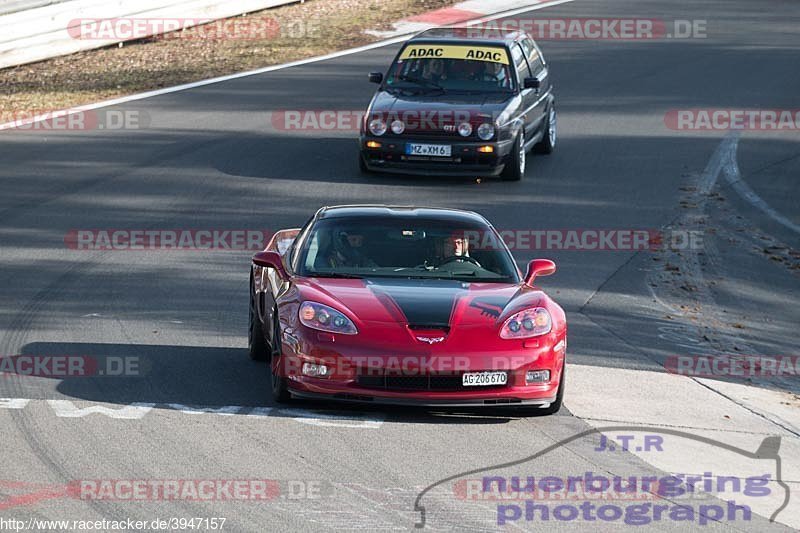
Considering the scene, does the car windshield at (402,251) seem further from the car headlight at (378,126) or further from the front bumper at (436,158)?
the car headlight at (378,126)

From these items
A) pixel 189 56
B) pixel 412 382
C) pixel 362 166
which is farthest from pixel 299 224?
pixel 189 56

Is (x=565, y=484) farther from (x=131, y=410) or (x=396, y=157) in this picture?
(x=396, y=157)

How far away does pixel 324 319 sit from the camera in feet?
29.6

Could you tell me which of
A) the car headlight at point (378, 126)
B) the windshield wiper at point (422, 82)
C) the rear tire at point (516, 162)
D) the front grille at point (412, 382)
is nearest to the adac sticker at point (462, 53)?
the windshield wiper at point (422, 82)

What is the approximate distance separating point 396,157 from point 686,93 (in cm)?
882

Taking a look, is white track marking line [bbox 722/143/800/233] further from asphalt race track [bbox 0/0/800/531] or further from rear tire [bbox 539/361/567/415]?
rear tire [bbox 539/361/567/415]

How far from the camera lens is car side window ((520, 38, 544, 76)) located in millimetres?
20263

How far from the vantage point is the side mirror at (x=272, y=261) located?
32.3 ft

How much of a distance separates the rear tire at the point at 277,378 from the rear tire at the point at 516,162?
9676mm

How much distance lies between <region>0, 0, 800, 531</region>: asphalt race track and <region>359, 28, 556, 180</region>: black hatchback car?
386 millimetres

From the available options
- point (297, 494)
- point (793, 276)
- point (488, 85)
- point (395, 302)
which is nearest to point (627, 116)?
point (488, 85)

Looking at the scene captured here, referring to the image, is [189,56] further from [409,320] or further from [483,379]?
[483,379]

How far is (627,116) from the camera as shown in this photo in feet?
76.9

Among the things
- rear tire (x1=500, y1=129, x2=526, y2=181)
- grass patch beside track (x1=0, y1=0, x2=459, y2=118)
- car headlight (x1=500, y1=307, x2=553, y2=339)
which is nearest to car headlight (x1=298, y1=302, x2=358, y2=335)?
car headlight (x1=500, y1=307, x2=553, y2=339)
